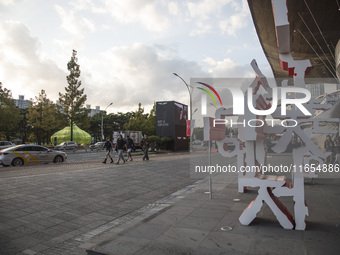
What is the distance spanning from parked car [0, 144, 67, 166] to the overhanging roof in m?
14.8

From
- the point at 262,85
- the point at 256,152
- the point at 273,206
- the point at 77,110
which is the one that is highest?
the point at 77,110

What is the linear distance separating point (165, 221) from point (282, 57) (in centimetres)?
380

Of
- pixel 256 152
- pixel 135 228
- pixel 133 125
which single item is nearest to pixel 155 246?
pixel 135 228

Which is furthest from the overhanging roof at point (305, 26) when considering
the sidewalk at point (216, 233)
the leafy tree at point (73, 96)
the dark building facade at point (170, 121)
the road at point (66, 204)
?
the leafy tree at point (73, 96)

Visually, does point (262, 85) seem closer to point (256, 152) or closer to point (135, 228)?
point (256, 152)

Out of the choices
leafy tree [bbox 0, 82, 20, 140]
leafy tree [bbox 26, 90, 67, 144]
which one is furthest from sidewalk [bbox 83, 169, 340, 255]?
leafy tree [bbox 26, 90, 67, 144]

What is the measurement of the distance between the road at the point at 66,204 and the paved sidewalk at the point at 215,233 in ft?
2.13

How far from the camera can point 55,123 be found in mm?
41375

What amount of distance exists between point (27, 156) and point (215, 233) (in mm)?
15520

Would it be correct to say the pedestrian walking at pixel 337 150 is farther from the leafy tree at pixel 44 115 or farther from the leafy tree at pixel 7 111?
the leafy tree at pixel 44 115

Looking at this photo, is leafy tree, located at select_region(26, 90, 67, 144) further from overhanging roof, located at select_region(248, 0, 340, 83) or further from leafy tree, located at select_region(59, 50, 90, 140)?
overhanging roof, located at select_region(248, 0, 340, 83)

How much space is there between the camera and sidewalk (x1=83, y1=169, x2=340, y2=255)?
3824 mm

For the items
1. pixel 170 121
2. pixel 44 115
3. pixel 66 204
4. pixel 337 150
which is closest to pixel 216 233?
pixel 66 204

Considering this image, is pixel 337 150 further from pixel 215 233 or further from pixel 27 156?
pixel 27 156
